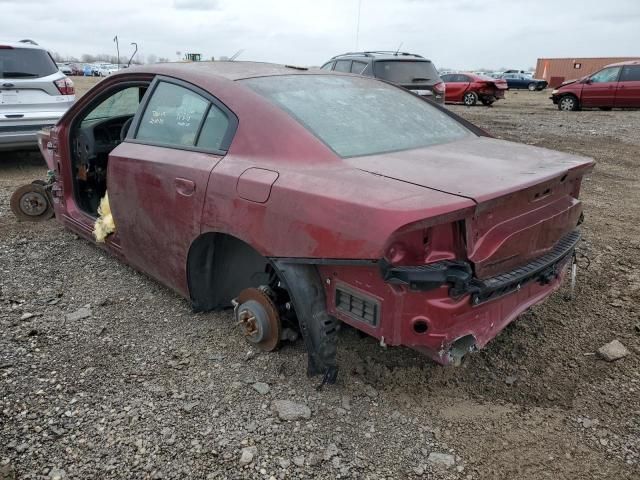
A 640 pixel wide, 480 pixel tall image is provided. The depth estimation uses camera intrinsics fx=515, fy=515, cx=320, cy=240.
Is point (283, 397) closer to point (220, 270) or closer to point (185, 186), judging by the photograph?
point (220, 270)

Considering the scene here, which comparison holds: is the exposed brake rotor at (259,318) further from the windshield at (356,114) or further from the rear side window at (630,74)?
the rear side window at (630,74)

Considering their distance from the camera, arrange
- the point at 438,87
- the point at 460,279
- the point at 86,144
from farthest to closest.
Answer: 1. the point at 438,87
2. the point at 86,144
3. the point at 460,279

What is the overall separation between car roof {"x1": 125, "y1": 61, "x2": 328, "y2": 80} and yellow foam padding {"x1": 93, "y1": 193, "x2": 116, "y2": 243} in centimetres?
100

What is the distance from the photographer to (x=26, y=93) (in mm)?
6711

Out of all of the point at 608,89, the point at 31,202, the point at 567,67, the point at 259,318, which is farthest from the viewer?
the point at 567,67

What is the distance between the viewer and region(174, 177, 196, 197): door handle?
2701mm

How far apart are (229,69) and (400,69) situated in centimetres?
740

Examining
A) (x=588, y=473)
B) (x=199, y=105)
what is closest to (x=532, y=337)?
(x=588, y=473)

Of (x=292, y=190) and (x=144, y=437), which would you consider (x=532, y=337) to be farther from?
(x=144, y=437)

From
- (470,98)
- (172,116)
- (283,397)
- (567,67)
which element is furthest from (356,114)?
(567,67)

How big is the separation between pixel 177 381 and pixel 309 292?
87cm

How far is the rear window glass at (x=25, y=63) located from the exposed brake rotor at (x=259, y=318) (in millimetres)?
5791

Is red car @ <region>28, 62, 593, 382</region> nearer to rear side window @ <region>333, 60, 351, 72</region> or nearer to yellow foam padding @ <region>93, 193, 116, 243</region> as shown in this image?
yellow foam padding @ <region>93, 193, 116, 243</region>

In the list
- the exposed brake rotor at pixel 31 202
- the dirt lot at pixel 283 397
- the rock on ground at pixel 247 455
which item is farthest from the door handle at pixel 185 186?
the exposed brake rotor at pixel 31 202
